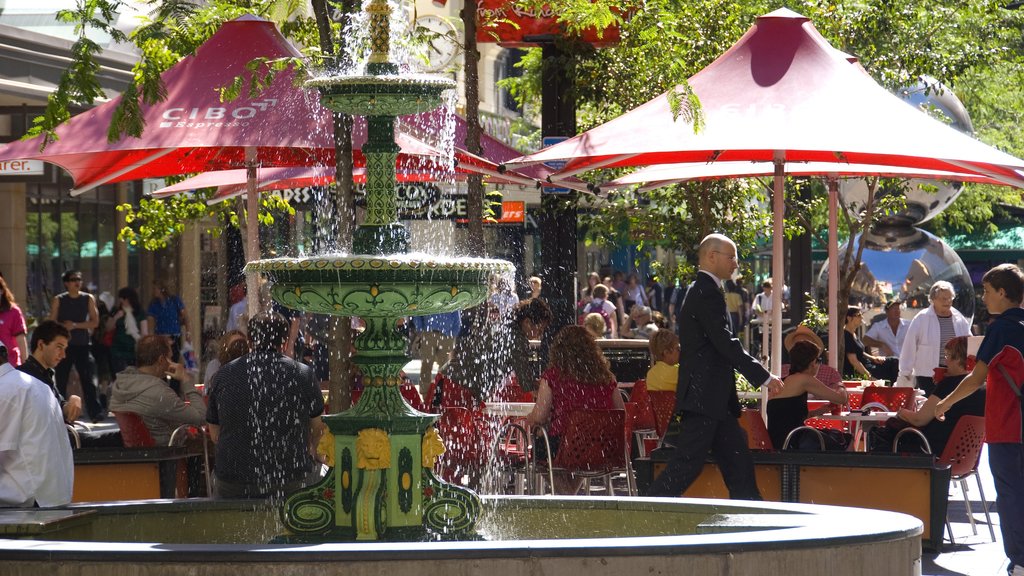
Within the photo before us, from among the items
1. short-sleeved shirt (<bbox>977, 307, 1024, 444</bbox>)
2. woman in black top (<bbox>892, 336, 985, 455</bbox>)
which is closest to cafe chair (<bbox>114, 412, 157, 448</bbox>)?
woman in black top (<bbox>892, 336, 985, 455</bbox>)

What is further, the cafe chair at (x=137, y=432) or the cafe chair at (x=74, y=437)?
the cafe chair at (x=137, y=432)

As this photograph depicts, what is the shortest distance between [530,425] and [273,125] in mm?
2604

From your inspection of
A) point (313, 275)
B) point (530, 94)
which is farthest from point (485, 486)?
point (530, 94)

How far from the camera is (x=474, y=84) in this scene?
12.7m

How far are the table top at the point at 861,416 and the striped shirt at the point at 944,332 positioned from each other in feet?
14.9

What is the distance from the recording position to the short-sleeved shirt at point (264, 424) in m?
8.55

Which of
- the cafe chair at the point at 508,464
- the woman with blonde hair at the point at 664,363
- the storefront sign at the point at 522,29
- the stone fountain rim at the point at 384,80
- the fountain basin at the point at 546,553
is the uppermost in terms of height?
the storefront sign at the point at 522,29

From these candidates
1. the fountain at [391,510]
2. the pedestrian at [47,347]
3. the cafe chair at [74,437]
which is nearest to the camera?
the fountain at [391,510]

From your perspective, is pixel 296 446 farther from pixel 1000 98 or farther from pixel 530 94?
pixel 1000 98

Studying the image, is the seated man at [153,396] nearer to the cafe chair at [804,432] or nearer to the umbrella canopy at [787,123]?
the umbrella canopy at [787,123]

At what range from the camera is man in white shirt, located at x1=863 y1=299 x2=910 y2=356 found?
20.3 metres

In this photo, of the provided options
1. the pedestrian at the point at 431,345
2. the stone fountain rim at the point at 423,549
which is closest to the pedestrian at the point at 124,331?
the pedestrian at the point at 431,345

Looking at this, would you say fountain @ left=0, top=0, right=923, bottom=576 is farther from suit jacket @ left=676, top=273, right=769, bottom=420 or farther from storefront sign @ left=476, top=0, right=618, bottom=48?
storefront sign @ left=476, top=0, right=618, bottom=48

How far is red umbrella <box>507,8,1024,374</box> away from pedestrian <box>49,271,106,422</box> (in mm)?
8828
